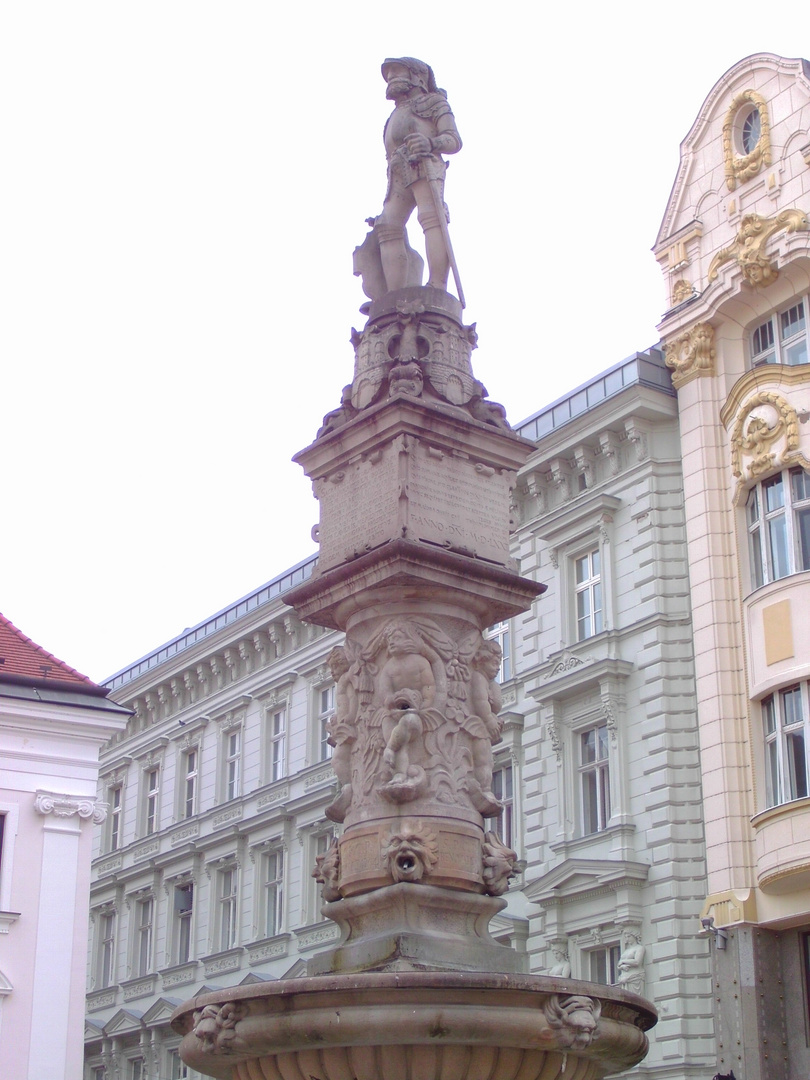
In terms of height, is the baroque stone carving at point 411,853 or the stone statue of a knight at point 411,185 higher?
the stone statue of a knight at point 411,185

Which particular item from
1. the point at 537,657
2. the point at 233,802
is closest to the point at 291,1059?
the point at 537,657

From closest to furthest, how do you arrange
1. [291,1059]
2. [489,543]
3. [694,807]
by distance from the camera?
[291,1059]
[489,543]
[694,807]

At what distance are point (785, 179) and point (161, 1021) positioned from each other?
70.4ft

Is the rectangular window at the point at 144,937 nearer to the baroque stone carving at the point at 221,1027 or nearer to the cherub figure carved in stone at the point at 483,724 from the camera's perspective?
the cherub figure carved in stone at the point at 483,724

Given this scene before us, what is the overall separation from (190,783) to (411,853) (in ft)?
91.7

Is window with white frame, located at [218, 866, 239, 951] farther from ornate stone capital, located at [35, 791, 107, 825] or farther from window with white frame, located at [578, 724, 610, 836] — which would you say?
window with white frame, located at [578, 724, 610, 836]

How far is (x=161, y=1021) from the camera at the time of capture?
111 feet

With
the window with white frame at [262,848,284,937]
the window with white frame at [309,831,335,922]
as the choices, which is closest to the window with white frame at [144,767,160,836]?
the window with white frame at [262,848,284,937]

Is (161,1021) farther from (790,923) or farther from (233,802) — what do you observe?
(790,923)

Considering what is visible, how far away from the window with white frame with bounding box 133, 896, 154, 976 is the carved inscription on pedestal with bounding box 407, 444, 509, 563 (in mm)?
27622

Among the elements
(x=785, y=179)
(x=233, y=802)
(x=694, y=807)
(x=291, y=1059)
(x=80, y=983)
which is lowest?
(x=291, y=1059)

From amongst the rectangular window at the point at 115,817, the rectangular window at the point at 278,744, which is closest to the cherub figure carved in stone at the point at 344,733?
the rectangular window at the point at 278,744

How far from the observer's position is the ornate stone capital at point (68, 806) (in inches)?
1003

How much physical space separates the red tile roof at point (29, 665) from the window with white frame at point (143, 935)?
36.3 feet
